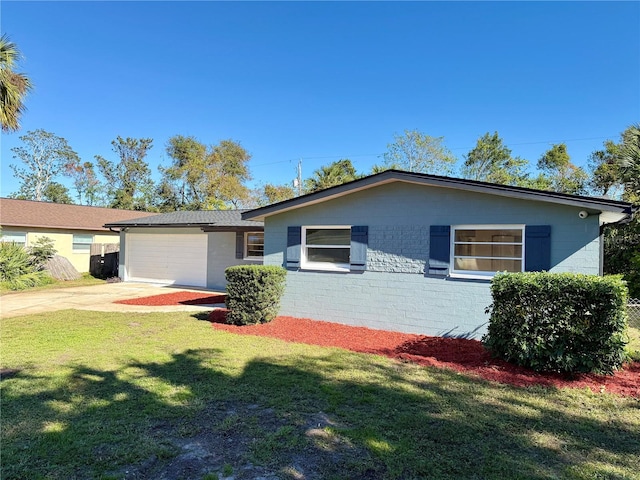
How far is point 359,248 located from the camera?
813 centimetres

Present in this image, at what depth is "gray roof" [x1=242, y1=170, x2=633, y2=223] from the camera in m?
5.80

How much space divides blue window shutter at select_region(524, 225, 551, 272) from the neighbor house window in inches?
811

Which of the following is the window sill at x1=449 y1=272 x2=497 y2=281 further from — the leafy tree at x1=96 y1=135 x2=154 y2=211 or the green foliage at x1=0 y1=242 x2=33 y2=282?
the leafy tree at x1=96 y1=135 x2=154 y2=211

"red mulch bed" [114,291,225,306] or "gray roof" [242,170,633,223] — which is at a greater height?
"gray roof" [242,170,633,223]

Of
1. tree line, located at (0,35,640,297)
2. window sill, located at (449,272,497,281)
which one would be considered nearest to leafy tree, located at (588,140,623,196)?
tree line, located at (0,35,640,297)

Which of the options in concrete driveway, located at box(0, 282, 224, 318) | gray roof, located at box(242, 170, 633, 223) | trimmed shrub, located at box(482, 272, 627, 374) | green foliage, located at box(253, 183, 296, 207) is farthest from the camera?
green foliage, located at box(253, 183, 296, 207)

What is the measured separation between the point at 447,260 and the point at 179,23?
428 inches

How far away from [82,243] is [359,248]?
18.5m

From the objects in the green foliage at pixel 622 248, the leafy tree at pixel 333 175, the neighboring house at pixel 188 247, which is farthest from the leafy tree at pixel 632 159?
Result: the leafy tree at pixel 333 175

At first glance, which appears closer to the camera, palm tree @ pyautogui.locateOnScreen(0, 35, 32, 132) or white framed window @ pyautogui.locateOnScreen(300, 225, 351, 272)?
palm tree @ pyautogui.locateOnScreen(0, 35, 32, 132)

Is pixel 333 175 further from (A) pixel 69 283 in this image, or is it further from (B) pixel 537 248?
(B) pixel 537 248

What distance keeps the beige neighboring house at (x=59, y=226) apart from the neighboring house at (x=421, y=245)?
14846mm

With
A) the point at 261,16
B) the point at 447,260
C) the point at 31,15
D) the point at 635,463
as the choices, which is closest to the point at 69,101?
the point at 31,15

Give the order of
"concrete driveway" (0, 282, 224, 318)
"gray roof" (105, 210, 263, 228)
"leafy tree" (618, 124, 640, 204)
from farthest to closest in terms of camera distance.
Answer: "gray roof" (105, 210, 263, 228)
"concrete driveway" (0, 282, 224, 318)
"leafy tree" (618, 124, 640, 204)
